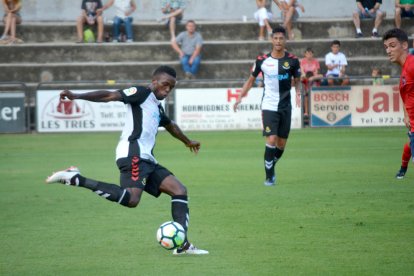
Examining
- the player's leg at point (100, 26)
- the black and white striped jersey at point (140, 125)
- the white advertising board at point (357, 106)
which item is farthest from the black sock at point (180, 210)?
the player's leg at point (100, 26)

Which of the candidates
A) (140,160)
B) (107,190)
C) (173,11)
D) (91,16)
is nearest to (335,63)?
(173,11)

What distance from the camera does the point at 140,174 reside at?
363 inches

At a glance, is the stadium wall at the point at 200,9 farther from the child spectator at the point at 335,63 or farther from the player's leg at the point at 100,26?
the child spectator at the point at 335,63

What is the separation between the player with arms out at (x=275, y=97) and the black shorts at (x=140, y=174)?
18.3ft

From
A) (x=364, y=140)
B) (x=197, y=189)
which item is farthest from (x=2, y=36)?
(x=197, y=189)

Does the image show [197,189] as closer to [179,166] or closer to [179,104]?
[179,166]

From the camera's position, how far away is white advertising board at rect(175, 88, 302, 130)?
2617 centimetres

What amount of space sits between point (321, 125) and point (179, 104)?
13.7 ft

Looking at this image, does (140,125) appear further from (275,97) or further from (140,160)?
(275,97)

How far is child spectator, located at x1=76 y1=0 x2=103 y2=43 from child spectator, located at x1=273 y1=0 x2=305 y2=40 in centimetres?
596

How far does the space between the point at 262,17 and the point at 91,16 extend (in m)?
5.72

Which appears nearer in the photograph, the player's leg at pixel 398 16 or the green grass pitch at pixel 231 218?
the green grass pitch at pixel 231 218

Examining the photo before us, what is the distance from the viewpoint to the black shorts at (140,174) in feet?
30.2

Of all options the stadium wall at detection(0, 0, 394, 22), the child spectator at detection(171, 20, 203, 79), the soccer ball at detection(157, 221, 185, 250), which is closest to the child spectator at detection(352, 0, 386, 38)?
the stadium wall at detection(0, 0, 394, 22)
